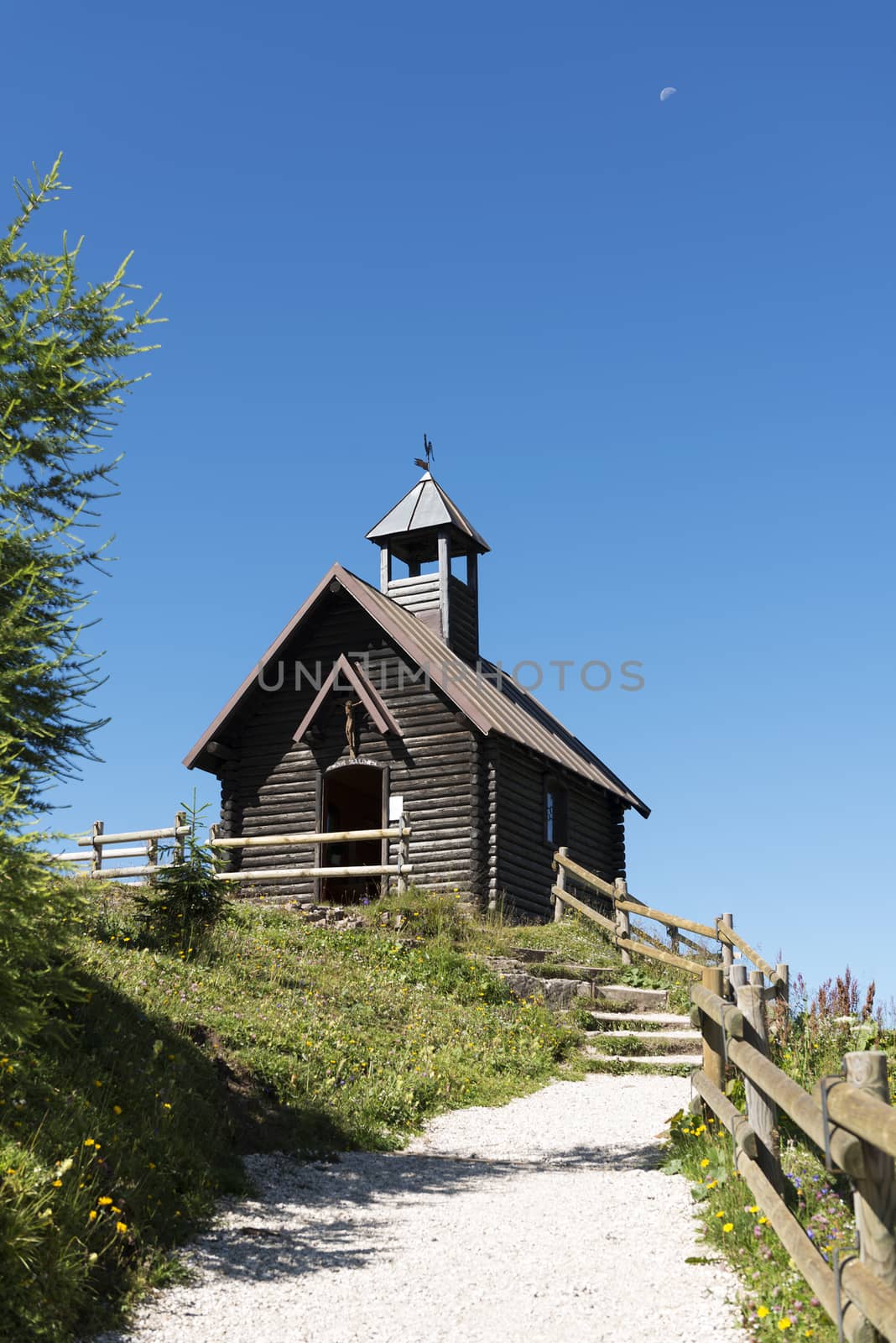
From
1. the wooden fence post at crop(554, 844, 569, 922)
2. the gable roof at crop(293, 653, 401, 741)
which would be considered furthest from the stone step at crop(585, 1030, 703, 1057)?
the gable roof at crop(293, 653, 401, 741)

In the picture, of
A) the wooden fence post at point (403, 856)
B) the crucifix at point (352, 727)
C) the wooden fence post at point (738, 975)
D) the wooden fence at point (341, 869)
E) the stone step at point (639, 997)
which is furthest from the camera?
the crucifix at point (352, 727)

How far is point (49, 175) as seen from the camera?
31.6 ft

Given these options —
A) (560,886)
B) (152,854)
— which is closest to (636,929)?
(560,886)

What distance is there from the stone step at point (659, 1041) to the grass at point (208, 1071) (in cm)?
63

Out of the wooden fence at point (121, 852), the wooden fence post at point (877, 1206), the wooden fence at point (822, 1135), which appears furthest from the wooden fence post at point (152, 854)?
the wooden fence post at point (877, 1206)

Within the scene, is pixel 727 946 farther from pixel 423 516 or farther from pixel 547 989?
pixel 423 516

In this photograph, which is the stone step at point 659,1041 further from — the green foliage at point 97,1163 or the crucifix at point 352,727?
the crucifix at point 352,727

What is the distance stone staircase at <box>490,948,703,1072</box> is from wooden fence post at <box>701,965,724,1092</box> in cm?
684

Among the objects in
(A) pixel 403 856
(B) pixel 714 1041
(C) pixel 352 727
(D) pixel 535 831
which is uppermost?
(C) pixel 352 727

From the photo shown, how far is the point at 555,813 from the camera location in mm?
28594

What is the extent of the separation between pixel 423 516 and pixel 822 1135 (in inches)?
936

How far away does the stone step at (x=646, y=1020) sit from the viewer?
19344 millimetres

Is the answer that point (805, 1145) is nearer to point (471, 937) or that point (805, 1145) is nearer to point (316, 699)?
point (471, 937)

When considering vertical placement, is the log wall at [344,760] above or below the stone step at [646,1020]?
above
